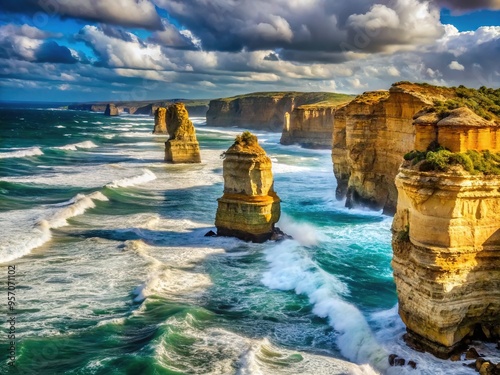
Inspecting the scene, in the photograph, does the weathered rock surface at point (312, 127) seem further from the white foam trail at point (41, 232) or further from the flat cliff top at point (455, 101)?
the flat cliff top at point (455, 101)

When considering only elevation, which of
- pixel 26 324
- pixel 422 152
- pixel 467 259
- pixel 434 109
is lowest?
pixel 26 324

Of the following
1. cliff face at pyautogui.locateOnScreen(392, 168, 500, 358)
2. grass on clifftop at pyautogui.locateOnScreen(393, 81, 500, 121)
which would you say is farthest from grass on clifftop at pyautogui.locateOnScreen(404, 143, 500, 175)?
grass on clifftop at pyautogui.locateOnScreen(393, 81, 500, 121)

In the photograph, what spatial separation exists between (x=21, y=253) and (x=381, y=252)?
55.2 ft

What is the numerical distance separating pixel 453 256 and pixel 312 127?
2938 inches

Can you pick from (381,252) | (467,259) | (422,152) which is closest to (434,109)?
(422,152)

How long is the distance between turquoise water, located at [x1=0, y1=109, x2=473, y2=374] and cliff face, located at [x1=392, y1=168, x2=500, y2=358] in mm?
1161

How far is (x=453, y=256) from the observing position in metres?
12.3

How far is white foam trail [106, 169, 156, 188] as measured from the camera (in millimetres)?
41062

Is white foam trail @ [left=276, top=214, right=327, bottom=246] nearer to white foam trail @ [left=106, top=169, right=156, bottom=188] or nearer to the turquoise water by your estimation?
the turquoise water

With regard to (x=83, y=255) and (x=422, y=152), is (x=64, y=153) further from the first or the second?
(x=422, y=152)

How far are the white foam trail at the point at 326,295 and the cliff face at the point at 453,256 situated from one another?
1566 mm

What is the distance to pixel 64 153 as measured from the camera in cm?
6619

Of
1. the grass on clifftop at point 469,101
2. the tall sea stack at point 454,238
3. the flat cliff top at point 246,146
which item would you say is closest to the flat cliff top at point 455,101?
the grass on clifftop at point 469,101

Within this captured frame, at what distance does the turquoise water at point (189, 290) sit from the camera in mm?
13672
